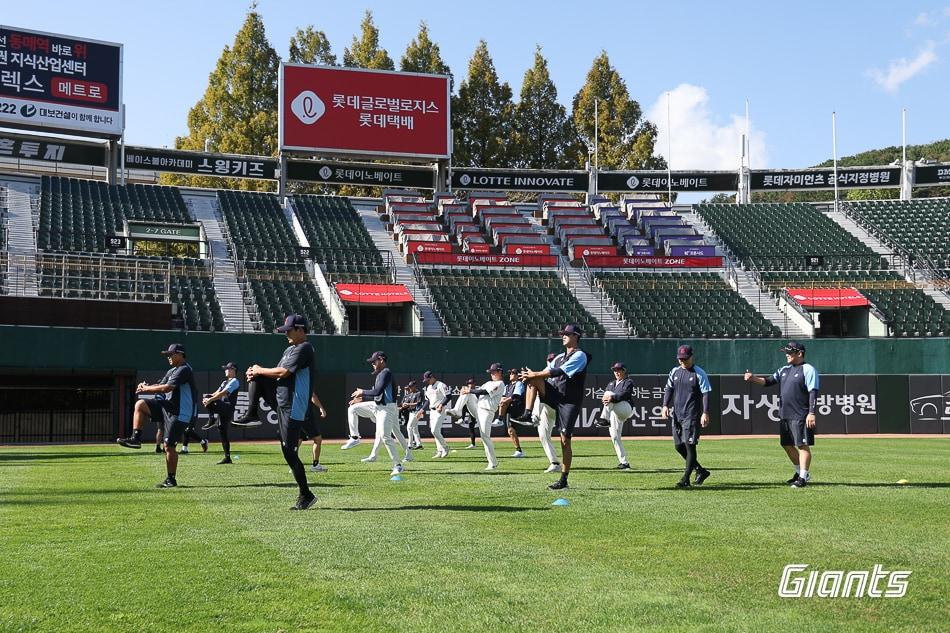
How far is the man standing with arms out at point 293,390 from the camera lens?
11.0 metres

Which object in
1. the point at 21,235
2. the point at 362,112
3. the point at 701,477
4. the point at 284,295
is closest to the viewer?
the point at 701,477

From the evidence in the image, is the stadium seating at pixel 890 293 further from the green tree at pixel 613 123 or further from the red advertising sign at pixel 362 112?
the green tree at pixel 613 123

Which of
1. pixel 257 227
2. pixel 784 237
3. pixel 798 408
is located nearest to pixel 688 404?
pixel 798 408

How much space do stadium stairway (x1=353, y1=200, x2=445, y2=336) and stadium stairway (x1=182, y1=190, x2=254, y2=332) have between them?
695 centimetres

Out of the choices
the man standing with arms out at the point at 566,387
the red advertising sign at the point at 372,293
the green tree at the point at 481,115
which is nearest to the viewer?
the man standing with arms out at the point at 566,387

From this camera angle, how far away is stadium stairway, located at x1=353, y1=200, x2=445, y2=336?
3900 centimetres

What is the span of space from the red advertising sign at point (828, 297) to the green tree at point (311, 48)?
41.0 metres

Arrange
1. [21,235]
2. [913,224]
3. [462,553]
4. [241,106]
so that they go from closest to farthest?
[462,553]
[21,235]
[913,224]
[241,106]

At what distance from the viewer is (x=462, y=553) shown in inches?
321

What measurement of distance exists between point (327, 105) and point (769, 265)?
23.5 metres

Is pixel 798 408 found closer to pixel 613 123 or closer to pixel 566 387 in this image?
pixel 566 387

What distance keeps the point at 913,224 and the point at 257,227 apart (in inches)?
1340

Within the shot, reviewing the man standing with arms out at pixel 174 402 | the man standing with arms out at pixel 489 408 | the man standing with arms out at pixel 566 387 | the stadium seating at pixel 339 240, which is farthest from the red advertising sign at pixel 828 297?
the man standing with arms out at pixel 174 402

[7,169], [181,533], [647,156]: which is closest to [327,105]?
[7,169]
